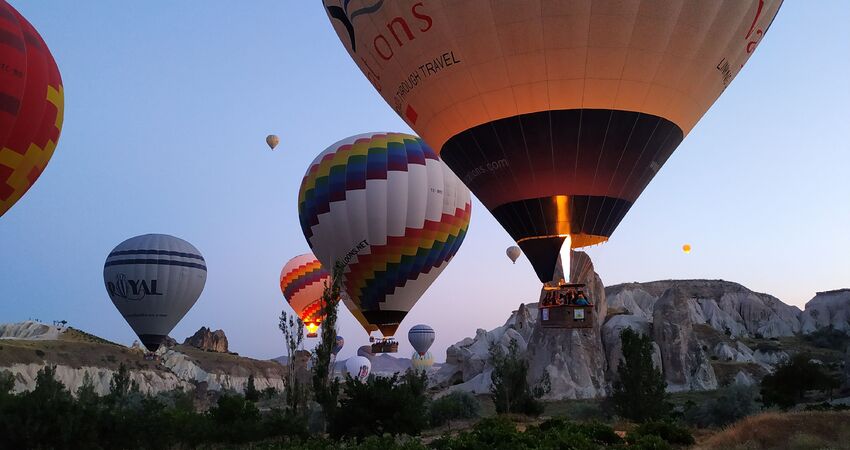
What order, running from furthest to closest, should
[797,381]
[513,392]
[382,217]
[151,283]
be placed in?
[151,283] → [797,381] → [382,217] → [513,392]

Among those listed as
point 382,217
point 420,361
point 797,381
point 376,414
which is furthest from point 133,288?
point 420,361

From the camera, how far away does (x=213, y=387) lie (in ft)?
297

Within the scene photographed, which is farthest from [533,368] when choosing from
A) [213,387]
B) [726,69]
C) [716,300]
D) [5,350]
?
[716,300]

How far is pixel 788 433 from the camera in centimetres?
1445

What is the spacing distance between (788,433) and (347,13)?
16472mm

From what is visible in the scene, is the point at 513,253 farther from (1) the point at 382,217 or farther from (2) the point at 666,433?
(2) the point at 666,433

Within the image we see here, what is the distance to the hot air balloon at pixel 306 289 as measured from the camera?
50.2 metres

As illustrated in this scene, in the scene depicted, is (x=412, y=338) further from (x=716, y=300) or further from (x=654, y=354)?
(x=716, y=300)

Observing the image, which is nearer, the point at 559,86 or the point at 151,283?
the point at 559,86

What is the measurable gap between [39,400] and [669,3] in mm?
18189

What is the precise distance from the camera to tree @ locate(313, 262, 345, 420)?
54.9 feet

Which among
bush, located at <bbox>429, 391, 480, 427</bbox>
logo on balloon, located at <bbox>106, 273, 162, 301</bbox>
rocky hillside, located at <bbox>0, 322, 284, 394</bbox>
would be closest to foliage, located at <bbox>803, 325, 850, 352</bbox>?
rocky hillside, located at <bbox>0, 322, 284, 394</bbox>

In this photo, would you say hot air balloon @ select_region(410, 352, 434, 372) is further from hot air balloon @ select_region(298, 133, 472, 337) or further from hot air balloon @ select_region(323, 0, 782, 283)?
hot air balloon @ select_region(323, 0, 782, 283)

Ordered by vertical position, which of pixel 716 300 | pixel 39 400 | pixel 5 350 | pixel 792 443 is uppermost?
pixel 716 300
